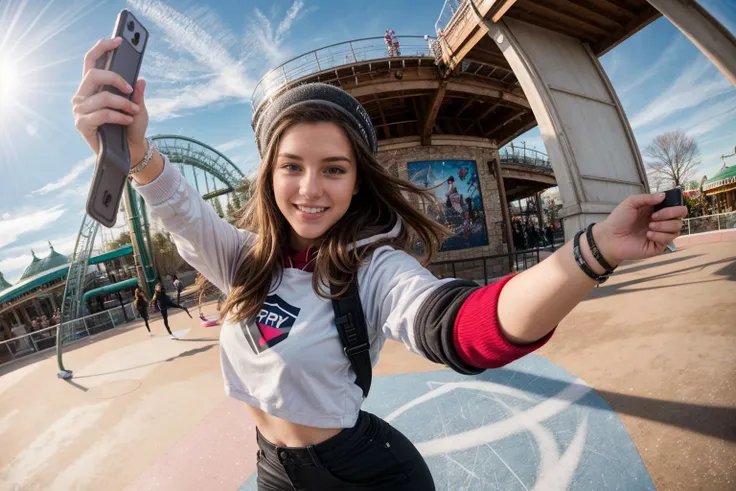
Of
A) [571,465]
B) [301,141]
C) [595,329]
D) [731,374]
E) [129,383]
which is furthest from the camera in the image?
[129,383]

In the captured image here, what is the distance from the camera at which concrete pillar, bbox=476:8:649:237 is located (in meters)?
5.34

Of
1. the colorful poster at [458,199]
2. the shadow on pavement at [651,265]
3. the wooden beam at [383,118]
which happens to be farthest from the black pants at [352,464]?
the colorful poster at [458,199]

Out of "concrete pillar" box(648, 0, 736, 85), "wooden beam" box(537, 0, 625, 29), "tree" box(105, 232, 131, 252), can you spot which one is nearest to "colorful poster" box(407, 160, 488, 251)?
"wooden beam" box(537, 0, 625, 29)

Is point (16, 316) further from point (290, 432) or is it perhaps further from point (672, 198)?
point (672, 198)

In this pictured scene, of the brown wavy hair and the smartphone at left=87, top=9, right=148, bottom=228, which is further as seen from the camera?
the brown wavy hair

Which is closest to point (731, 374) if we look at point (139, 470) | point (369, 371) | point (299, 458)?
point (369, 371)

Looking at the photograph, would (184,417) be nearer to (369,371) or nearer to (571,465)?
(369,371)

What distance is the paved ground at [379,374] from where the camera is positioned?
215cm

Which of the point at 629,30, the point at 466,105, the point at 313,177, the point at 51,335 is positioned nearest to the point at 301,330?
the point at 313,177

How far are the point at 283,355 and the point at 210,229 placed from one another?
2.11ft

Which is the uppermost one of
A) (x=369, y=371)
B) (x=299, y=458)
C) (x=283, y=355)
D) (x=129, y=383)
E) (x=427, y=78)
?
(x=427, y=78)

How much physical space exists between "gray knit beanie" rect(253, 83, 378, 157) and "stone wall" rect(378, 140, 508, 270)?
932 cm

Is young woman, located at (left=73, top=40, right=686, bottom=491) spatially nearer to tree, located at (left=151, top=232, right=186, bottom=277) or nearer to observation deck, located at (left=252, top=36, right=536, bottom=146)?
observation deck, located at (left=252, top=36, right=536, bottom=146)

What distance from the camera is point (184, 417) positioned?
345 cm
